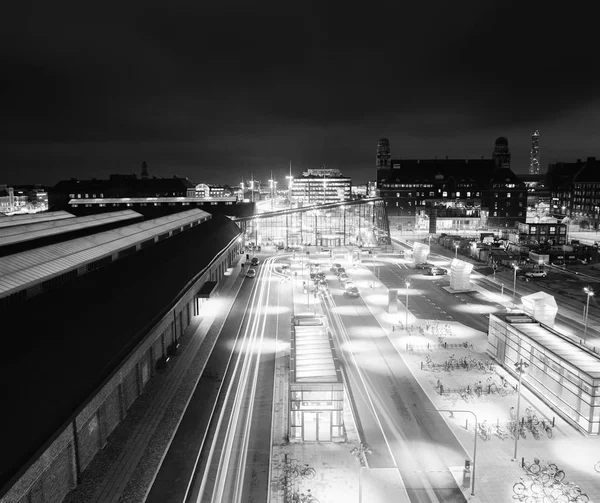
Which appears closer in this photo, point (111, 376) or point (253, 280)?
point (111, 376)

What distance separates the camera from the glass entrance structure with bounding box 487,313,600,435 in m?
24.4

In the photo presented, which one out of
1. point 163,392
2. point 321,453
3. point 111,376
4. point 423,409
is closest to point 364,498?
point 321,453

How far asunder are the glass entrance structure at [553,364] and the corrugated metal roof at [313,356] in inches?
532

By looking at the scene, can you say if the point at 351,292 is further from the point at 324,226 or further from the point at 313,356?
the point at 324,226

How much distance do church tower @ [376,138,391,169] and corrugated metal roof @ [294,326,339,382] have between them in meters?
160

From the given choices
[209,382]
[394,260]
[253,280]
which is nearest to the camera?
[209,382]

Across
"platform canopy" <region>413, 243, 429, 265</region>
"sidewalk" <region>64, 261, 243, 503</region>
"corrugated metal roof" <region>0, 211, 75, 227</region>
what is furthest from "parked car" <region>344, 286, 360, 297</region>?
"corrugated metal roof" <region>0, 211, 75, 227</region>

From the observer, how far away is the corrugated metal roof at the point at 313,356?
81.1 ft

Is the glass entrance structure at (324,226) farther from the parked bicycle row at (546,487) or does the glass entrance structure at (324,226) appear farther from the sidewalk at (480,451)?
the parked bicycle row at (546,487)

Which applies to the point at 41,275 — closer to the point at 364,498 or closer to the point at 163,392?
the point at 163,392

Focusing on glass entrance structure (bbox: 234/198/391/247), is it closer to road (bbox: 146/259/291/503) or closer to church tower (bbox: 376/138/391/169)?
road (bbox: 146/259/291/503)

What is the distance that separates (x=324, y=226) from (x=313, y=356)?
75670 millimetres

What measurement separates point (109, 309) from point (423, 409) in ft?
62.7

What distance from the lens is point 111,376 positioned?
65.2ft
